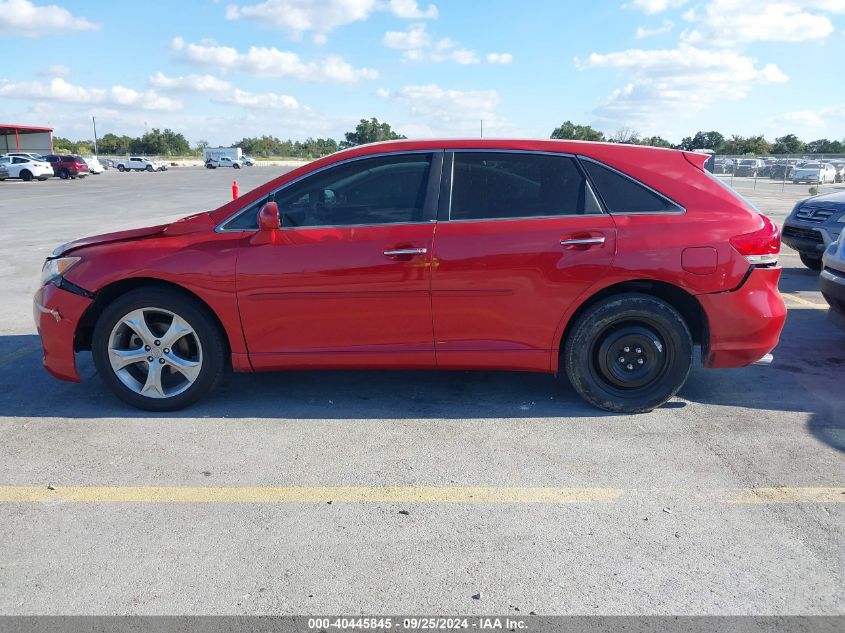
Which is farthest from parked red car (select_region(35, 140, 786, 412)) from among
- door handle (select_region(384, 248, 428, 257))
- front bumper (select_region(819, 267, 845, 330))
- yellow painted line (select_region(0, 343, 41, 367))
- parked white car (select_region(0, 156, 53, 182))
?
parked white car (select_region(0, 156, 53, 182))

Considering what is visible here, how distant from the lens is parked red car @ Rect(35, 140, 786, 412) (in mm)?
4230

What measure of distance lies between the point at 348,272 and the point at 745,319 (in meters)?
2.45

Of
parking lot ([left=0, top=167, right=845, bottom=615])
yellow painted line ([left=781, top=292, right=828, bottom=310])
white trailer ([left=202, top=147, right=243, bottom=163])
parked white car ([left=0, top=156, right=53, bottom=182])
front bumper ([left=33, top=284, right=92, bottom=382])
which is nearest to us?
parking lot ([left=0, top=167, right=845, bottom=615])

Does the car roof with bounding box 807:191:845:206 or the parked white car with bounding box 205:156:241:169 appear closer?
the car roof with bounding box 807:191:845:206

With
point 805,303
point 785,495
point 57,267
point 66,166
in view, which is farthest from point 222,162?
point 785,495

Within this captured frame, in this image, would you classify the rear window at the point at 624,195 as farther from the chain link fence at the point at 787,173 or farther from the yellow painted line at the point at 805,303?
the chain link fence at the point at 787,173

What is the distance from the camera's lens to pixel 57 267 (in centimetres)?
452

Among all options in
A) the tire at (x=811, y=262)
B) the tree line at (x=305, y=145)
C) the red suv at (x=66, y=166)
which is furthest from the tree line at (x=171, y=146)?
the tire at (x=811, y=262)

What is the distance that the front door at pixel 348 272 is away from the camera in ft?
13.9

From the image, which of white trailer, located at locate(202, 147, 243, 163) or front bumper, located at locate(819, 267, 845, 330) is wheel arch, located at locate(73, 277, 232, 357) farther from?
white trailer, located at locate(202, 147, 243, 163)

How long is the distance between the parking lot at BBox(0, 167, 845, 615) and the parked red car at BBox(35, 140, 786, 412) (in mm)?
360

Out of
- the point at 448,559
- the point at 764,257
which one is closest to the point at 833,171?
the point at 764,257

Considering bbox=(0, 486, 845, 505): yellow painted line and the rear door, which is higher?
the rear door

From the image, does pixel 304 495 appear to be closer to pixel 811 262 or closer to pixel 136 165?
pixel 811 262
